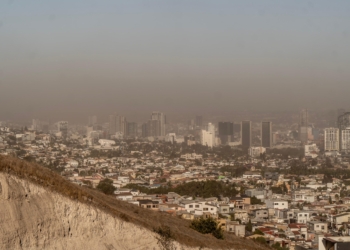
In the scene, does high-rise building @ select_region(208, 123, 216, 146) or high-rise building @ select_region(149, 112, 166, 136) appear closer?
high-rise building @ select_region(208, 123, 216, 146)

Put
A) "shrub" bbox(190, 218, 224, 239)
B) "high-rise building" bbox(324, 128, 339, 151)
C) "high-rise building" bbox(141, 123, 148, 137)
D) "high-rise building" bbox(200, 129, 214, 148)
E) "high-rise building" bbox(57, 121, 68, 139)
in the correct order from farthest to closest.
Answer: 1. "high-rise building" bbox(141, 123, 148, 137)
2. "high-rise building" bbox(200, 129, 214, 148)
3. "high-rise building" bbox(57, 121, 68, 139)
4. "high-rise building" bbox(324, 128, 339, 151)
5. "shrub" bbox(190, 218, 224, 239)

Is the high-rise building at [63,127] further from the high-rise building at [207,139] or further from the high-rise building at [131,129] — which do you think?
the high-rise building at [207,139]

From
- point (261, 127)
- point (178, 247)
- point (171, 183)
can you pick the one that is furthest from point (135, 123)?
point (178, 247)

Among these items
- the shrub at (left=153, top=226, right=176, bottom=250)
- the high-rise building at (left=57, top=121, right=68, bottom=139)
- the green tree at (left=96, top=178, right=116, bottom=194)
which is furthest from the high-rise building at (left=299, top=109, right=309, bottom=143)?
the shrub at (left=153, top=226, right=176, bottom=250)

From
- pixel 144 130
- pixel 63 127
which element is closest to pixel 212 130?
pixel 144 130

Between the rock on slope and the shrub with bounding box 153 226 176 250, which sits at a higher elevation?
the rock on slope

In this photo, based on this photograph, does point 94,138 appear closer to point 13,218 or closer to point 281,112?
point 281,112

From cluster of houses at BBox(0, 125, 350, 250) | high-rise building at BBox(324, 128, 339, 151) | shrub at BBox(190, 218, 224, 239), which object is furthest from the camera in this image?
high-rise building at BBox(324, 128, 339, 151)

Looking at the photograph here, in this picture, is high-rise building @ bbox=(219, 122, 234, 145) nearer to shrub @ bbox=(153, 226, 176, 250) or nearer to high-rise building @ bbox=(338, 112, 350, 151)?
high-rise building @ bbox=(338, 112, 350, 151)
